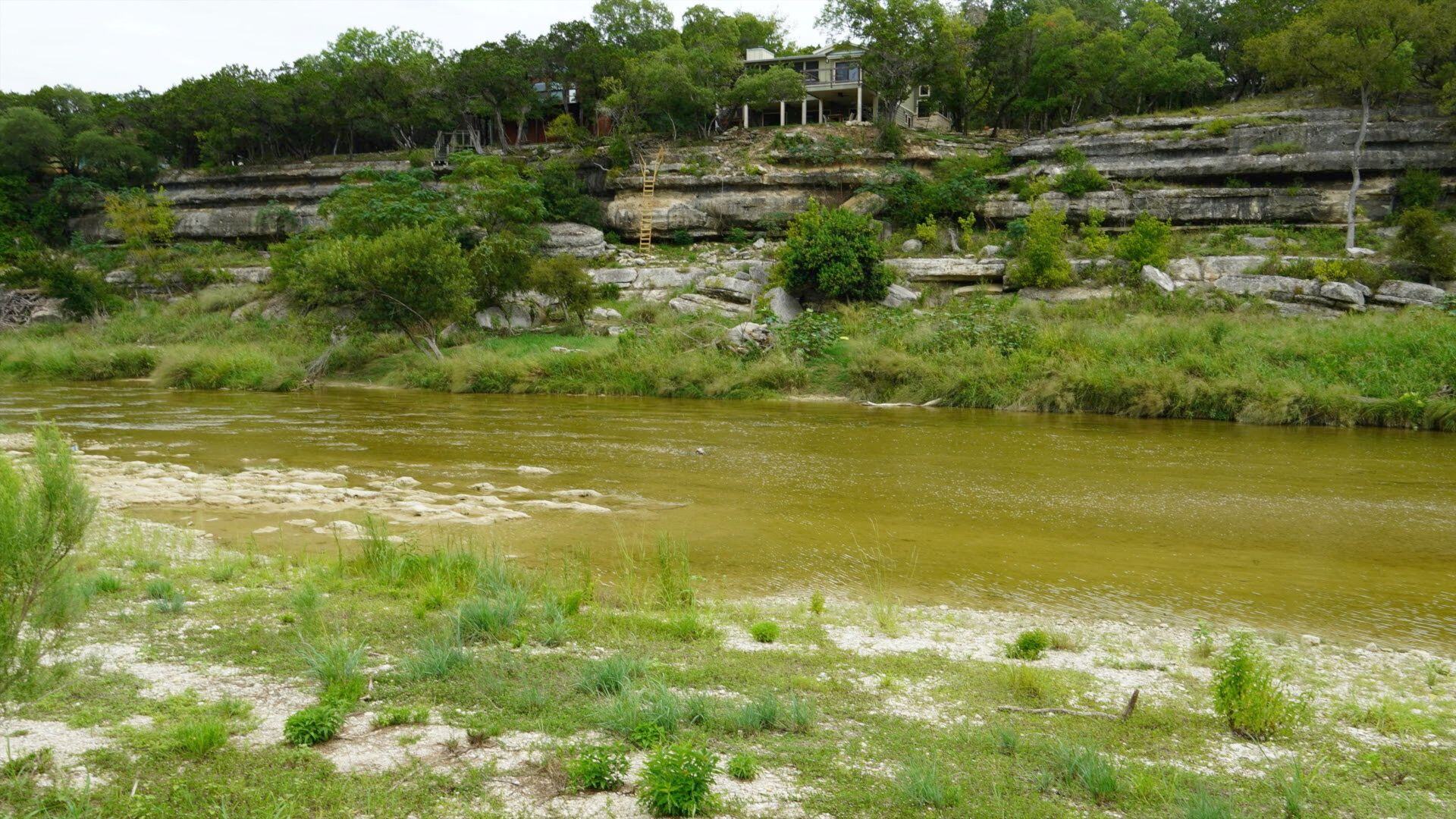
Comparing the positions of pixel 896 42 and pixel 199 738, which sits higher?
pixel 896 42

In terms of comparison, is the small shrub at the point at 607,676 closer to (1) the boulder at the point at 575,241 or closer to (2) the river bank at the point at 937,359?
(2) the river bank at the point at 937,359

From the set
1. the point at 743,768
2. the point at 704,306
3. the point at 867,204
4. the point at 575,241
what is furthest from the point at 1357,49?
the point at 743,768

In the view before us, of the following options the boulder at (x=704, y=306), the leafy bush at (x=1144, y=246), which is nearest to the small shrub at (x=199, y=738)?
the boulder at (x=704, y=306)

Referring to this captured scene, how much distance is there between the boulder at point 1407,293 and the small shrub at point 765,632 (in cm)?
3248

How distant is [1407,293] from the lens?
29.9m

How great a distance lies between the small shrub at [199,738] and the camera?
14.3ft

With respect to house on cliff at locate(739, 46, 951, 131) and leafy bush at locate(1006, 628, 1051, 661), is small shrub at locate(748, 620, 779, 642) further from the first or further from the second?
house on cliff at locate(739, 46, 951, 131)

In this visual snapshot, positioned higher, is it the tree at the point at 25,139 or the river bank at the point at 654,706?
the tree at the point at 25,139

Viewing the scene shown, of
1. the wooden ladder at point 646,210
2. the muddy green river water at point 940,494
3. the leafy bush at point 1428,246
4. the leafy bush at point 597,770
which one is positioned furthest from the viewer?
the wooden ladder at point 646,210

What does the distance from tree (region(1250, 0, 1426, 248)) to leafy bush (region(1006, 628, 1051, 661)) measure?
3702 cm

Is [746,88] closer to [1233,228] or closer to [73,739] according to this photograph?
[1233,228]

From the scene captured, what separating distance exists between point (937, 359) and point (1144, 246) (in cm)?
1227

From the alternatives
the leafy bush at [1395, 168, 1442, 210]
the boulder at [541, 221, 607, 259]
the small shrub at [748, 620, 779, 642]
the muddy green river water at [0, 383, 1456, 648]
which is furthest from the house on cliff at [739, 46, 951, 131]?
the small shrub at [748, 620, 779, 642]

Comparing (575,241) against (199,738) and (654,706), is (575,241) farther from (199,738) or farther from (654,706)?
(199,738)
